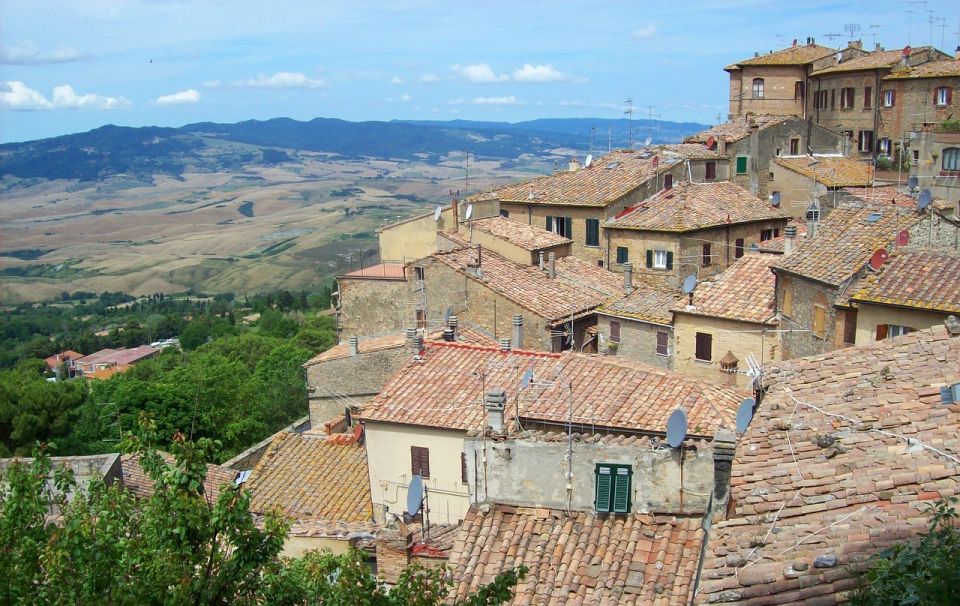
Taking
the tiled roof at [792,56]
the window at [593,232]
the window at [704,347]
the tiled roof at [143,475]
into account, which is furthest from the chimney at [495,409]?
the tiled roof at [792,56]

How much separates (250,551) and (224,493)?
65 cm

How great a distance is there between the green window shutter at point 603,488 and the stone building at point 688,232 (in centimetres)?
2250

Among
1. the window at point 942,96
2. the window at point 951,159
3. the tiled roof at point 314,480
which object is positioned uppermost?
the window at point 942,96

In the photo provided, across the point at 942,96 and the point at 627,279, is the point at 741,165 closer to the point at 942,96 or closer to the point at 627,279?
the point at 942,96

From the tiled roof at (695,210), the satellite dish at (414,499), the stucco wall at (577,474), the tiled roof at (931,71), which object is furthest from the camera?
the tiled roof at (931,71)

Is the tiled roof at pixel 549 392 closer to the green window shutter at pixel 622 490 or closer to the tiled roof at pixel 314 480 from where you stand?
the tiled roof at pixel 314 480

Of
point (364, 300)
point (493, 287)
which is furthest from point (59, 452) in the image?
point (493, 287)

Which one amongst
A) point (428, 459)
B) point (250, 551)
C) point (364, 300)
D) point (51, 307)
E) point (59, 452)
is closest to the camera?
point (250, 551)

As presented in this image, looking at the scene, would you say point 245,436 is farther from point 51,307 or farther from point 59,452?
point 51,307

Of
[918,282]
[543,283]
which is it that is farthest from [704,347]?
[543,283]

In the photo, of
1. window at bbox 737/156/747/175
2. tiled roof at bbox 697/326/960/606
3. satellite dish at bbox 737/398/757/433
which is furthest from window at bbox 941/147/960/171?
satellite dish at bbox 737/398/757/433

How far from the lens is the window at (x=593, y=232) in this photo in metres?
39.5

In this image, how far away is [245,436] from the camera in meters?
45.4

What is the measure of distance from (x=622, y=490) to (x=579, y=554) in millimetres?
1260
